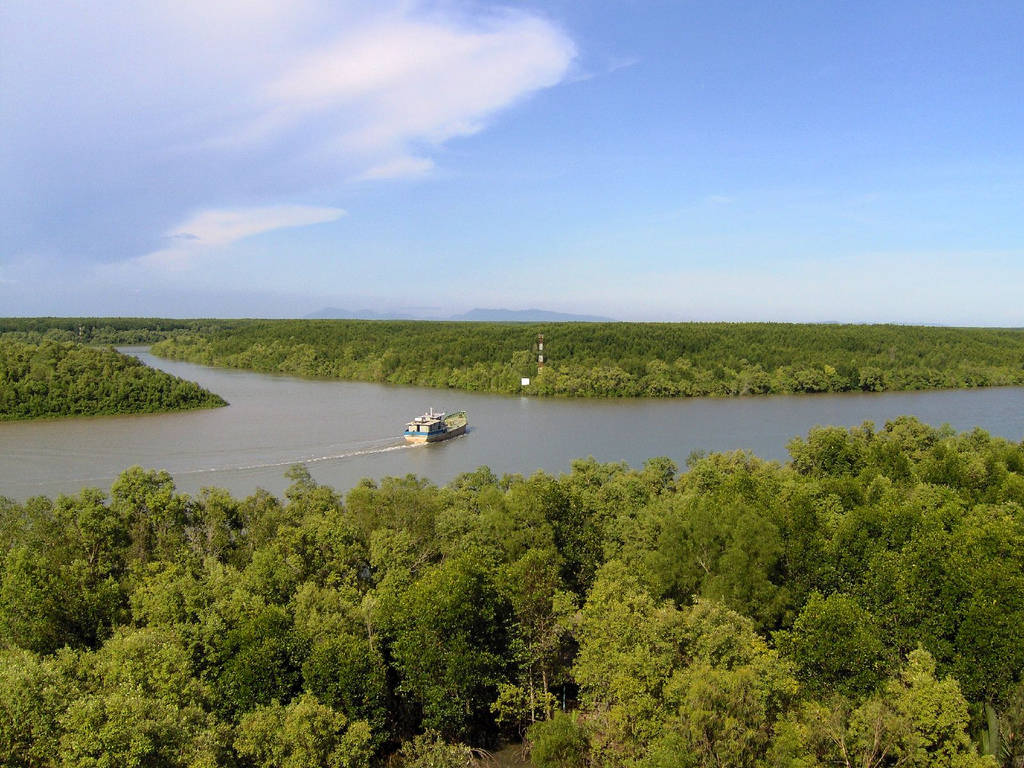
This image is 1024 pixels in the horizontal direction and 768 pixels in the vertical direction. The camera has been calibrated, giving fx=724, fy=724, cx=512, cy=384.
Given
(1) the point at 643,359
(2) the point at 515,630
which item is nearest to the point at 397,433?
(2) the point at 515,630

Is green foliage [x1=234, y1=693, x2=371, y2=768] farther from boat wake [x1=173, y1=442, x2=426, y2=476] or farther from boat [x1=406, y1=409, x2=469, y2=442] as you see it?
boat [x1=406, y1=409, x2=469, y2=442]

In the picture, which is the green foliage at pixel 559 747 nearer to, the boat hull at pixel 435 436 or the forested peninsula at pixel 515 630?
the forested peninsula at pixel 515 630

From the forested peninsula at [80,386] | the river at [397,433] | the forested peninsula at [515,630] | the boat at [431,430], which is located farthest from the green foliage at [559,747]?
the forested peninsula at [80,386]

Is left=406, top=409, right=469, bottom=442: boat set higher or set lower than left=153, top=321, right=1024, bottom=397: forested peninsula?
lower

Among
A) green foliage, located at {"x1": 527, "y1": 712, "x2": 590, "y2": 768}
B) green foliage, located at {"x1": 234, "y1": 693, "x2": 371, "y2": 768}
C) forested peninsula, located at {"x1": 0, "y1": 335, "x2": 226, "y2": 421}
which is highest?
forested peninsula, located at {"x1": 0, "y1": 335, "x2": 226, "y2": 421}

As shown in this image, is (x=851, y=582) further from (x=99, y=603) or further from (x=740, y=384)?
(x=740, y=384)

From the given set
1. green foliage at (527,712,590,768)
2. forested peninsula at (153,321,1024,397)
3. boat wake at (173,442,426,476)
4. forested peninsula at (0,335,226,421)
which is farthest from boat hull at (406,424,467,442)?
green foliage at (527,712,590,768)
